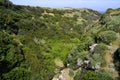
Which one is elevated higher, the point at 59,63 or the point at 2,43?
the point at 2,43

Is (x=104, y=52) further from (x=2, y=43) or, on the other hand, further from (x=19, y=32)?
(x=19, y=32)

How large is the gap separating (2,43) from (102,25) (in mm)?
12510

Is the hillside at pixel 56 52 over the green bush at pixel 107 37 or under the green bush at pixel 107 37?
under

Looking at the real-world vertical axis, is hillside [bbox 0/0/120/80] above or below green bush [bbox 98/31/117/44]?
below

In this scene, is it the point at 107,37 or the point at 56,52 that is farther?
the point at 56,52

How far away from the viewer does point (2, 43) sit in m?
37.4

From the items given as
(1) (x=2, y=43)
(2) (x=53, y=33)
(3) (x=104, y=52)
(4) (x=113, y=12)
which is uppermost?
(4) (x=113, y=12)

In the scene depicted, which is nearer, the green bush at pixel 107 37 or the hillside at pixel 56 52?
the hillside at pixel 56 52

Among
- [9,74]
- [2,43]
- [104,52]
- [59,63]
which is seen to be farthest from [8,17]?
[104,52]

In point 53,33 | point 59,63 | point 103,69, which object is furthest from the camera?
point 53,33

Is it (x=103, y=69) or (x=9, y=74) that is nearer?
(x=103, y=69)

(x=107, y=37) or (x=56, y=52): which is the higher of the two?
(x=107, y=37)

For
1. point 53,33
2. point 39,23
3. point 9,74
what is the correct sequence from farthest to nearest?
point 39,23, point 53,33, point 9,74

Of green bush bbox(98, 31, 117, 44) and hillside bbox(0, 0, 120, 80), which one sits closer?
hillside bbox(0, 0, 120, 80)
